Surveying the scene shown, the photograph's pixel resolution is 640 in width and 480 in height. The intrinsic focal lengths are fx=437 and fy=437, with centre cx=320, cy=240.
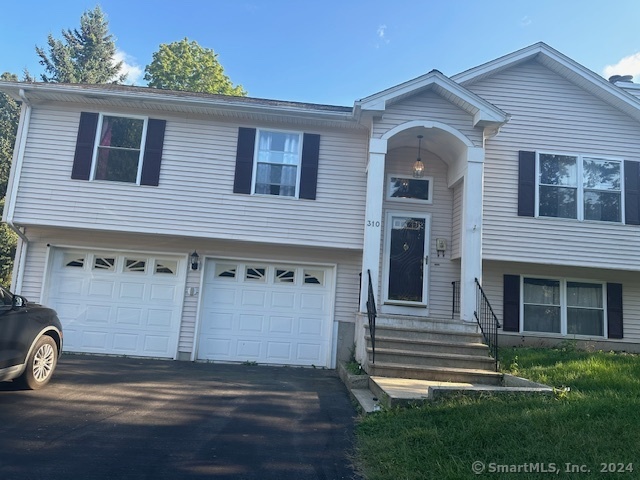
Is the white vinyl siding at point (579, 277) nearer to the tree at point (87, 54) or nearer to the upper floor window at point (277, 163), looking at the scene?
the upper floor window at point (277, 163)

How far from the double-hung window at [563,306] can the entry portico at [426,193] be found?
1788 millimetres

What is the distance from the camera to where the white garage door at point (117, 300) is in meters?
8.78

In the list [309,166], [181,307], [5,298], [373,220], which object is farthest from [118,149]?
[373,220]

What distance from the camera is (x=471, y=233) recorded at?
7898 millimetres

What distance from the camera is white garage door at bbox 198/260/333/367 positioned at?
886 cm

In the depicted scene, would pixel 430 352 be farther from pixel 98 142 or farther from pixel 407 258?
pixel 98 142

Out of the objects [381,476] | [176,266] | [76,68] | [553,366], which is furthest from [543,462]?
[76,68]

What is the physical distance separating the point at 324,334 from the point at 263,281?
167cm

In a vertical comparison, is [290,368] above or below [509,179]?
below

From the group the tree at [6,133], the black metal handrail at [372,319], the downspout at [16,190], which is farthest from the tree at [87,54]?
the black metal handrail at [372,319]

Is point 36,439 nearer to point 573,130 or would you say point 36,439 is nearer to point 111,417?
point 111,417

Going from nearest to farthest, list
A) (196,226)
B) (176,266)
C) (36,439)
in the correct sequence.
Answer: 1. (36,439)
2. (196,226)
3. (176,266)

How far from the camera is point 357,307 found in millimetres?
9055

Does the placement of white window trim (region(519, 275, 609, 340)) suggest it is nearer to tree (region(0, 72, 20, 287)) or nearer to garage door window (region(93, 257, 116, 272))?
garage door window (region(93, 257, 116, 272))
